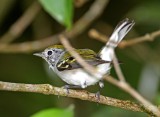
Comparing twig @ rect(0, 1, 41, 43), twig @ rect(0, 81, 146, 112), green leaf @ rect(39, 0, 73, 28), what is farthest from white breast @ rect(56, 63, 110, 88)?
twig @ rect(0, 1, 41, 43)

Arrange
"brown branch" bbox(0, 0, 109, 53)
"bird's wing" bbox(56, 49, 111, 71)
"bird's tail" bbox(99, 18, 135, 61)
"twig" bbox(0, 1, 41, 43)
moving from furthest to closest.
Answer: "twig" bbox(0, 1, 41, 43)
"brown branch" bbox(0, 0, 109, 53)
"bird's wing" bbox(56, 49, 111, 71)
"bird's tail" bbox(99, 18, 135, 61)

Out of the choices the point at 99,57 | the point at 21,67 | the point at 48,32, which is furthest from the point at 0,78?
the point at 99,57

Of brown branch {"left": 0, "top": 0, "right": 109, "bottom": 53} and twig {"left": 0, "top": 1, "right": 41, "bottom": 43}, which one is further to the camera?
twig {"left": 0, "top": 1, "right": 41, "bottom": 43}

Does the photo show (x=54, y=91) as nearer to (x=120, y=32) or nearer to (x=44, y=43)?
(x=120, y=32)

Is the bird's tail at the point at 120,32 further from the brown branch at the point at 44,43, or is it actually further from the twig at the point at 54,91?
the brown branch at the point at 44,43

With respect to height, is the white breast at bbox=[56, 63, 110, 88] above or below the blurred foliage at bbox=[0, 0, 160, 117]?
below

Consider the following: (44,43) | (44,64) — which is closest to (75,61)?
(44,43)

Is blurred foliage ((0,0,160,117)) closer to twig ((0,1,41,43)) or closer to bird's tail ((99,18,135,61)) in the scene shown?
twig ((0,1,41,43))

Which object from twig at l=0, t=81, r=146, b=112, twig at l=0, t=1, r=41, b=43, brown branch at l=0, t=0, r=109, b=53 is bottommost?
twig at l=0, t=81, r=146, b=112
